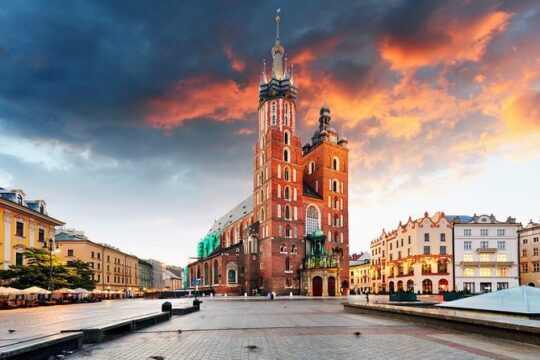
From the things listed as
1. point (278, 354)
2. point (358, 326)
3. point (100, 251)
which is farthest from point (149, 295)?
point (278, 354)

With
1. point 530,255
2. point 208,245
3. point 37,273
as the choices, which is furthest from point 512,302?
point 208,245

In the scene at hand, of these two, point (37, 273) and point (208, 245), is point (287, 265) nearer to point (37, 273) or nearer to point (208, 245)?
point (37, 273)

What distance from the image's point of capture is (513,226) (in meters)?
75.6

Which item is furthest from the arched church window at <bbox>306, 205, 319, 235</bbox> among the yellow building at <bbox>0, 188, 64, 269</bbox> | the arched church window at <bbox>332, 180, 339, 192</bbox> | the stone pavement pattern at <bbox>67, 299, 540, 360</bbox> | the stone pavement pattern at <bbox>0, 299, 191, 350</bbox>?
the stone pavement pattern at <bbox>67, 299, 540, 360</bbox>

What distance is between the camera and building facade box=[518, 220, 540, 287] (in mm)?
71562

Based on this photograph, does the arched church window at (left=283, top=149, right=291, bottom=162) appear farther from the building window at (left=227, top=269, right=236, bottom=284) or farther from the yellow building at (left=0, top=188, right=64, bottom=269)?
the yellow building at (left=0, top=188, right=64, bottom=269)

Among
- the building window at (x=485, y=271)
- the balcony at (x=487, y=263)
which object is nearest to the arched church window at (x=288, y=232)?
the balcony at (x=487, y=263)

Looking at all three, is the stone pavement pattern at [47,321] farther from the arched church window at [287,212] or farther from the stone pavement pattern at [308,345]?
the arched church window at [287,212]

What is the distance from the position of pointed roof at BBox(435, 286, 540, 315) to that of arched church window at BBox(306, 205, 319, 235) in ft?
212

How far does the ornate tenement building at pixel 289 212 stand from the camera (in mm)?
76312

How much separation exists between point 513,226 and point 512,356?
246 feet

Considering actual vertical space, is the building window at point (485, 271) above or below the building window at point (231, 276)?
above

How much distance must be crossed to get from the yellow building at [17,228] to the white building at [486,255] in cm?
6508

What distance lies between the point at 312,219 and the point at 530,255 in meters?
37.4
